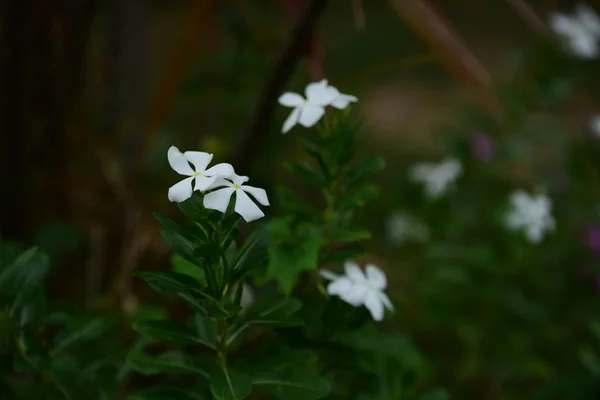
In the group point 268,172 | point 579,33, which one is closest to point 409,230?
point 268,172

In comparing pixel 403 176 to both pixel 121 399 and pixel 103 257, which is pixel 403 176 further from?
pixel 121 399

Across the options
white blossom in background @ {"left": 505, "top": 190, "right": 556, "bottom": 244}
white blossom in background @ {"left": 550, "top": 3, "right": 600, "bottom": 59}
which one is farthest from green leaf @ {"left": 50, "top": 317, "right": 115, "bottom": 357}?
white blossom in background @ {"left": 550, "top": 3, "right": 600, "bottom": 59}

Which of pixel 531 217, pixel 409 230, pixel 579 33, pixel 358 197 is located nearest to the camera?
pixel 358 197

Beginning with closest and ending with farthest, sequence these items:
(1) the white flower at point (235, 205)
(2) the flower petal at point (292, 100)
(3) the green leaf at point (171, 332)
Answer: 1. (1) the white flower at point (235, 205)
2. (3) the green leaf at point (171, 332)
3. (2) the flower petal at point (292, 100)

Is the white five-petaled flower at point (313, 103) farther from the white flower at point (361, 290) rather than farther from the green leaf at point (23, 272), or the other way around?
the green leaf at point (23, 272)

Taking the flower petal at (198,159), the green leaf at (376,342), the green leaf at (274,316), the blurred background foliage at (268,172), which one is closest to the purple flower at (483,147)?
the blurred background foliage at (268,172)

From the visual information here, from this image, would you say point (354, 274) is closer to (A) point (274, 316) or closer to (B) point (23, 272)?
(A) point (274, 316)

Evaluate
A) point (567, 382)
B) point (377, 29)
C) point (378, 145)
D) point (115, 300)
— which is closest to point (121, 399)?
point (115, 300)

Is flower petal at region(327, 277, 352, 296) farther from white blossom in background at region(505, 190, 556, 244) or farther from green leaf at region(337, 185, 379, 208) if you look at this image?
white blossom in background at region(505, 190, 556, 244)
